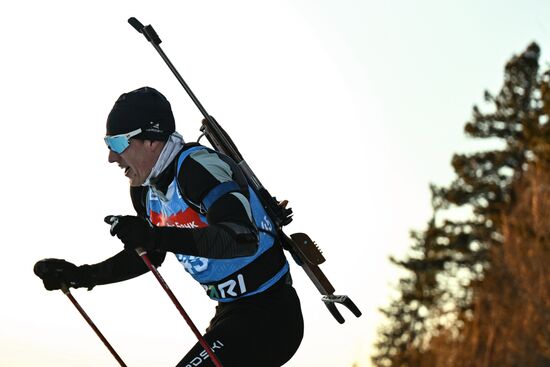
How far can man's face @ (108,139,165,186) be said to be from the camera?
16.9 feet

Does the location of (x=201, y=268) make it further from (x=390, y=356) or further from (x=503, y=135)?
(x=390, y=356)

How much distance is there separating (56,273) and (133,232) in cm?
109

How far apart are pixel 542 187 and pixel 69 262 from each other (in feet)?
76.4

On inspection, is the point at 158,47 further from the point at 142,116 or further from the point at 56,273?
the point at 56,273

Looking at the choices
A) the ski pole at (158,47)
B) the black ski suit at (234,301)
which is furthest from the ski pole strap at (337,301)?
the ski pole at (158,47)

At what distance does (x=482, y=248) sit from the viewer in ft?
120

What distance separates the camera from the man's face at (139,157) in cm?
514

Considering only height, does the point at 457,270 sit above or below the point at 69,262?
below

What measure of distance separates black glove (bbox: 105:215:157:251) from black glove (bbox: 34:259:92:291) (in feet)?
3.11

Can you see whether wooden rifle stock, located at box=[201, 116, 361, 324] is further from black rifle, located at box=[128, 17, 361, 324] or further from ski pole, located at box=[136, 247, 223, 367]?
ski pole, located at box=[136, 247, 223, 367]

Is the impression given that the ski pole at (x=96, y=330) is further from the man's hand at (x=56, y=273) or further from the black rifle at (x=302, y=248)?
the black rifle at (x=302, y=248)

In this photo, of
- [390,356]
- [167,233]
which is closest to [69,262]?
[167,233]

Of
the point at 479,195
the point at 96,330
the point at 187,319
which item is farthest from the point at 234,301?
the point at 479,195

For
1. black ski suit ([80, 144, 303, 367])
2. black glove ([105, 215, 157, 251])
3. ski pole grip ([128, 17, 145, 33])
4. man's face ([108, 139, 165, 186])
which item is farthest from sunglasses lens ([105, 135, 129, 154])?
ski pole grip ([128, 17, 145, 33])
